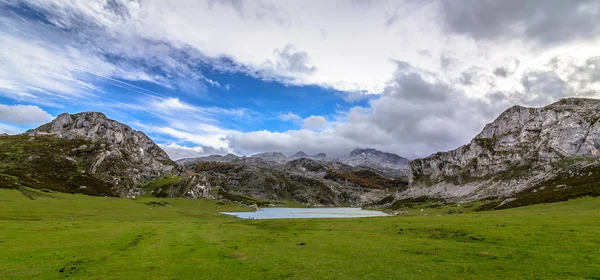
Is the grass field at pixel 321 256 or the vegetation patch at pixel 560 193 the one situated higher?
the vegetation patch at pixel 560 193

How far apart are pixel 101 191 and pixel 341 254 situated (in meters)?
203

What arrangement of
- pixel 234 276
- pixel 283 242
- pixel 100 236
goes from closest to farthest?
pixel 234 276, pixel 283 242, pixel 100 236

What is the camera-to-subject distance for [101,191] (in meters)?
188

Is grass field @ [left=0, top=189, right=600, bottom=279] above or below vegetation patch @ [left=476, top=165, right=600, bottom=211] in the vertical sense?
below

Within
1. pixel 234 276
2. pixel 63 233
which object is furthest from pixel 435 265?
pixel 63 233

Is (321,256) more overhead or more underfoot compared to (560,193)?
more underfoot

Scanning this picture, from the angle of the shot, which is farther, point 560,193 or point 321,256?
point 560,193

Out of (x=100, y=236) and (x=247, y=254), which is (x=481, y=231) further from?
(x=100, y=236)

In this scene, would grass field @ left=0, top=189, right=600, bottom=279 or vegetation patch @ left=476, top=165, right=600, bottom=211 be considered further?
vegetation patch @ left=476, top=165, right=600, bottom=211

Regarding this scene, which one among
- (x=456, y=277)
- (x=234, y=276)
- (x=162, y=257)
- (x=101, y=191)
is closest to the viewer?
(x=456, y=277)

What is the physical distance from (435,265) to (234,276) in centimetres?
1565

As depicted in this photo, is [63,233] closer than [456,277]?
No

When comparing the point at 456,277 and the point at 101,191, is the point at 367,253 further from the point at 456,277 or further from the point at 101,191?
the point at 101,191

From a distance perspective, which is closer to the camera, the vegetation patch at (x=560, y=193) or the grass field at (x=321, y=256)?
the grass field at (x=321, y=256)
